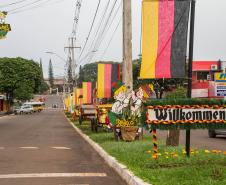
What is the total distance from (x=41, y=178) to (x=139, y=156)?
3149 millimetres

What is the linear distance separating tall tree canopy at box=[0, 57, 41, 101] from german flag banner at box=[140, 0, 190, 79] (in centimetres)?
7778

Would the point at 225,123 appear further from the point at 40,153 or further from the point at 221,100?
the point at 40,153

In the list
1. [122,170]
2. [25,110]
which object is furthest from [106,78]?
[25,110]

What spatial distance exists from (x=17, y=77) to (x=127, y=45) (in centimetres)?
7361

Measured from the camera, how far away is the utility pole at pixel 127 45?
18.6 m

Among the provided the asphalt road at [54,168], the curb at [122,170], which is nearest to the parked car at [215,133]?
the asphalt road at [54,168]

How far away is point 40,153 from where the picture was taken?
1588 cm

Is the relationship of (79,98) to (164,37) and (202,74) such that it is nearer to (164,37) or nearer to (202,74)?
(202,74)

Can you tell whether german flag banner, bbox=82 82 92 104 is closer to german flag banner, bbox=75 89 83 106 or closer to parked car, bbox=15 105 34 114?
german flag banner, bbox=75 89 83 106

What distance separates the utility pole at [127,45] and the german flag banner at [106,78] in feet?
25.8

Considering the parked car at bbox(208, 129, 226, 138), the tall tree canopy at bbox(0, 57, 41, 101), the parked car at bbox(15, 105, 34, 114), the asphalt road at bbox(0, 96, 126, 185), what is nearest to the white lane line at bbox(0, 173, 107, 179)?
the asphalt road at bbox(0, 96, 126, 185)

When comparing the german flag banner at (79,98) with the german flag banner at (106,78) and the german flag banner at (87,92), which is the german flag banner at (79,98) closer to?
the german flag banner at (87,92)

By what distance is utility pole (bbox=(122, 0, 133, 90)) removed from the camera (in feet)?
61.1

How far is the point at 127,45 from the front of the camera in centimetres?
1866
